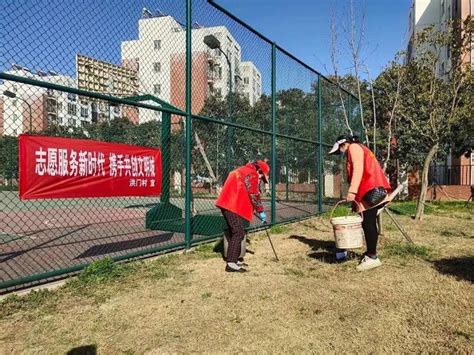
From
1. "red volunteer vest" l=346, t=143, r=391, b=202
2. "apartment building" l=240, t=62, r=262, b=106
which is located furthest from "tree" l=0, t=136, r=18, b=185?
"apartment building" l=240, t=62, r=262, b=106

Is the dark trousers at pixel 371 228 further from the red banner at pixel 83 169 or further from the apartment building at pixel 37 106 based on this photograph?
the apartment building at pixel 37 106

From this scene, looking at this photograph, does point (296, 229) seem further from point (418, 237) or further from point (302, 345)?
point (302, 345)

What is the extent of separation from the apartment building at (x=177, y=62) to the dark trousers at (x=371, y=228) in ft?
10.8

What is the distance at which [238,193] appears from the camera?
5.66 metres

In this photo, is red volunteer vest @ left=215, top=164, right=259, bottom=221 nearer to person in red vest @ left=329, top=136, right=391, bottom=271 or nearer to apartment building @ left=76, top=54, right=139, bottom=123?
person in red vest @ left=329, top=136, right=391, bottom=271

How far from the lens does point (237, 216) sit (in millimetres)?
5688

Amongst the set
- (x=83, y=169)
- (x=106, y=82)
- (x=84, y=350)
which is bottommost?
(x=84, y=350)

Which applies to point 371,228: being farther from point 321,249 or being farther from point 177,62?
point 177,62

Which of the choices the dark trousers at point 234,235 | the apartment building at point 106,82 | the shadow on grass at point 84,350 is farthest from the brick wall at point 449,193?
the shadow on grass at point 84,350

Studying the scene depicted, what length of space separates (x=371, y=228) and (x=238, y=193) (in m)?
1.75

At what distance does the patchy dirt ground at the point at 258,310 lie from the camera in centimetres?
333

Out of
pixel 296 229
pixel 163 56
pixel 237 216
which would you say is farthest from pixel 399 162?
pixel 237 216

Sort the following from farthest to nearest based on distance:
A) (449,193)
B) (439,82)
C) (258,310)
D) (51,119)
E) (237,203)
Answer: (449,193) < (439,82) < (51,119) < (237,203) < (258,310)

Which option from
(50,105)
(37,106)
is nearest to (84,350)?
(37,106)
